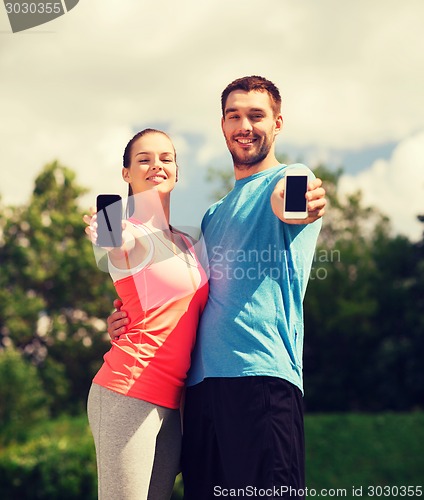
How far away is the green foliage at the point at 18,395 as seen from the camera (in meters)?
23.5

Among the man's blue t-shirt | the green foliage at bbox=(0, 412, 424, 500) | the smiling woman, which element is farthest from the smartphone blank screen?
the green foliage at bbox=(0, 412, 424, 500)

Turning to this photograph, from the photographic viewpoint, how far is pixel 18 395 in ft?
79.7

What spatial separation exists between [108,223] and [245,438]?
1176 millimetres

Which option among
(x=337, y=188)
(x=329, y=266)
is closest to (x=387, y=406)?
(x=329, y=266)

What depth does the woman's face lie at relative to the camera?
12.6 ft

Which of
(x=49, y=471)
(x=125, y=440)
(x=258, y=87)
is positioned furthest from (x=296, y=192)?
(x=49, y=471)

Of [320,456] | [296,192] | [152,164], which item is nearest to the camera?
[296,192]

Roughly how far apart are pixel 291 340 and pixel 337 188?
115ft

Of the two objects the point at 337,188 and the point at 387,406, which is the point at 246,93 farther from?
the point at 337,188

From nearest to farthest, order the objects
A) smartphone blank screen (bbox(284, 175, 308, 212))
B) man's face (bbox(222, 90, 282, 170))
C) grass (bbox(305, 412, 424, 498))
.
Answer: smartphone blank screen (bbox(284, 175, 308, 212))
man's face (bbox(222, 90, 282, 170))
grass (bbox(305, 412, 424, 498))

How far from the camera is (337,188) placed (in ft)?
124

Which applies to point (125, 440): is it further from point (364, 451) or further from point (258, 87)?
point (364, 451)

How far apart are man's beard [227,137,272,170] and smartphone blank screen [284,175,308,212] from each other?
20.0 inches

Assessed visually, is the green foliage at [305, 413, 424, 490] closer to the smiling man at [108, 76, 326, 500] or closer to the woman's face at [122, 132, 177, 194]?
the smiling man at [108, 76, 326, 500]
